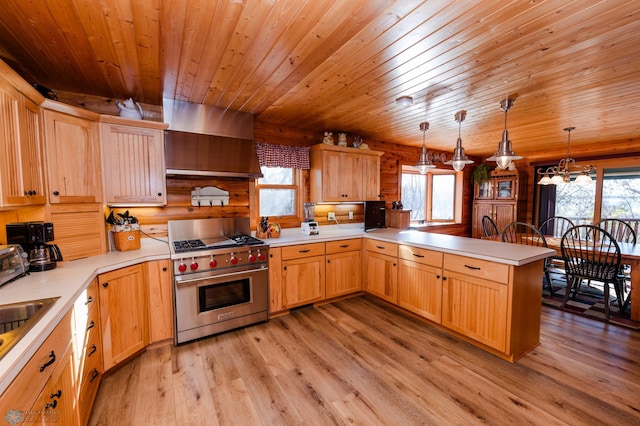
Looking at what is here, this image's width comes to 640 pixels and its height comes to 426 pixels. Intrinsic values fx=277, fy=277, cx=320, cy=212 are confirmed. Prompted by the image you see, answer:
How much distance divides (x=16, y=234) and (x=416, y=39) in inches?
111

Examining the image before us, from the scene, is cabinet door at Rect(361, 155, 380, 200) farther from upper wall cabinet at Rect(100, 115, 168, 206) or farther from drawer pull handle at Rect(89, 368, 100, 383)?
drawer pull handle at Rect(89, 368, 100, 383)

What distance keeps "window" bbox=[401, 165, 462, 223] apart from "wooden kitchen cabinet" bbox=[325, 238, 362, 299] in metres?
2.15

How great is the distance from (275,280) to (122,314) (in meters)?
1.38

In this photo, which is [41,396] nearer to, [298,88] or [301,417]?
[301,417]

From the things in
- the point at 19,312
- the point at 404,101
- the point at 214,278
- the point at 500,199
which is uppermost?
the point at 404,101

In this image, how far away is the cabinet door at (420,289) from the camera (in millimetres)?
2787

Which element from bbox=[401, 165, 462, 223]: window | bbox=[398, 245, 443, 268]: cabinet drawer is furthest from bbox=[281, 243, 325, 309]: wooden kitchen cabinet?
bbox=[401, 165, 462, 223]: window

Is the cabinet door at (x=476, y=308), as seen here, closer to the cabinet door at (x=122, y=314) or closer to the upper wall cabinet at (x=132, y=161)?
the cabinet door at (x=122, y=314)

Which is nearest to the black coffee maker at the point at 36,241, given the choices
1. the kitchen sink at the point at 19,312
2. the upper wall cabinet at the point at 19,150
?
the upper wall cabinet at the point at 19,150

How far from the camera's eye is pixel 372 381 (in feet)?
6.79

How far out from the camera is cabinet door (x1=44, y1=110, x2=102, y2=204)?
6.60 feet

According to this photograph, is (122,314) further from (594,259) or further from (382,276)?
(594,259)

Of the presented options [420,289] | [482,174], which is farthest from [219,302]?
[482,174]

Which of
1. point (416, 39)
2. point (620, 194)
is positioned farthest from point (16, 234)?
point (620, 194)
